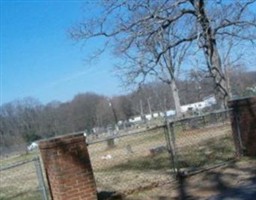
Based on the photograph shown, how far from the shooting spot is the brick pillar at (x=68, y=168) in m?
7.90

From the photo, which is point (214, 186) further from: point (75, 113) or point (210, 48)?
point (75, 113)

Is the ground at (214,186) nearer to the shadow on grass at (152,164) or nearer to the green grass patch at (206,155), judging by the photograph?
the green grass patch at (206,155)

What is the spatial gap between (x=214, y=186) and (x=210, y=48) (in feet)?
43.2

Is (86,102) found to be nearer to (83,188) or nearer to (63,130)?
(63,130)

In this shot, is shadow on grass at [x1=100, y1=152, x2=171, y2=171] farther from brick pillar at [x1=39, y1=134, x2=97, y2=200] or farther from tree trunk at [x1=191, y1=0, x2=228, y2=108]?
tree trunk at [x1=191, y1=0, x2=228, y2=108]

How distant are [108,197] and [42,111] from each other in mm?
109434

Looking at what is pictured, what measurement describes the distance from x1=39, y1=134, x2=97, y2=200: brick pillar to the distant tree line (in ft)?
271

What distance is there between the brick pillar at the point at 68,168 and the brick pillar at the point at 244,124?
15.6 ft

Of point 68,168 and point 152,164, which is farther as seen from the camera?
point 152,164

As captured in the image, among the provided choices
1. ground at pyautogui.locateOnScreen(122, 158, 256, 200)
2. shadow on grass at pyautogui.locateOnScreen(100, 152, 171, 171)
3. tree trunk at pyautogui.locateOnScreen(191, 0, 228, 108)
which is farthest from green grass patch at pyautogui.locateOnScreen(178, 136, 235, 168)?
tree trunk at pyautogui.locateOnScreen(191, 0, 228, 108)

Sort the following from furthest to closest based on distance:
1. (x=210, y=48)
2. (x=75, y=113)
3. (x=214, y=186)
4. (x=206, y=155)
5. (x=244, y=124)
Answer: (x=75, y=113) → (x=210, y=48) → (x=206, y=155) → (x=244, y=124) → (x=214, y=186)

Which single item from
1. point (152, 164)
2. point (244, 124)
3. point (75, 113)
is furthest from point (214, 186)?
point (75, 113)

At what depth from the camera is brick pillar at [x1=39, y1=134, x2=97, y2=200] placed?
7.90 meters

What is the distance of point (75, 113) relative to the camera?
115 meters
